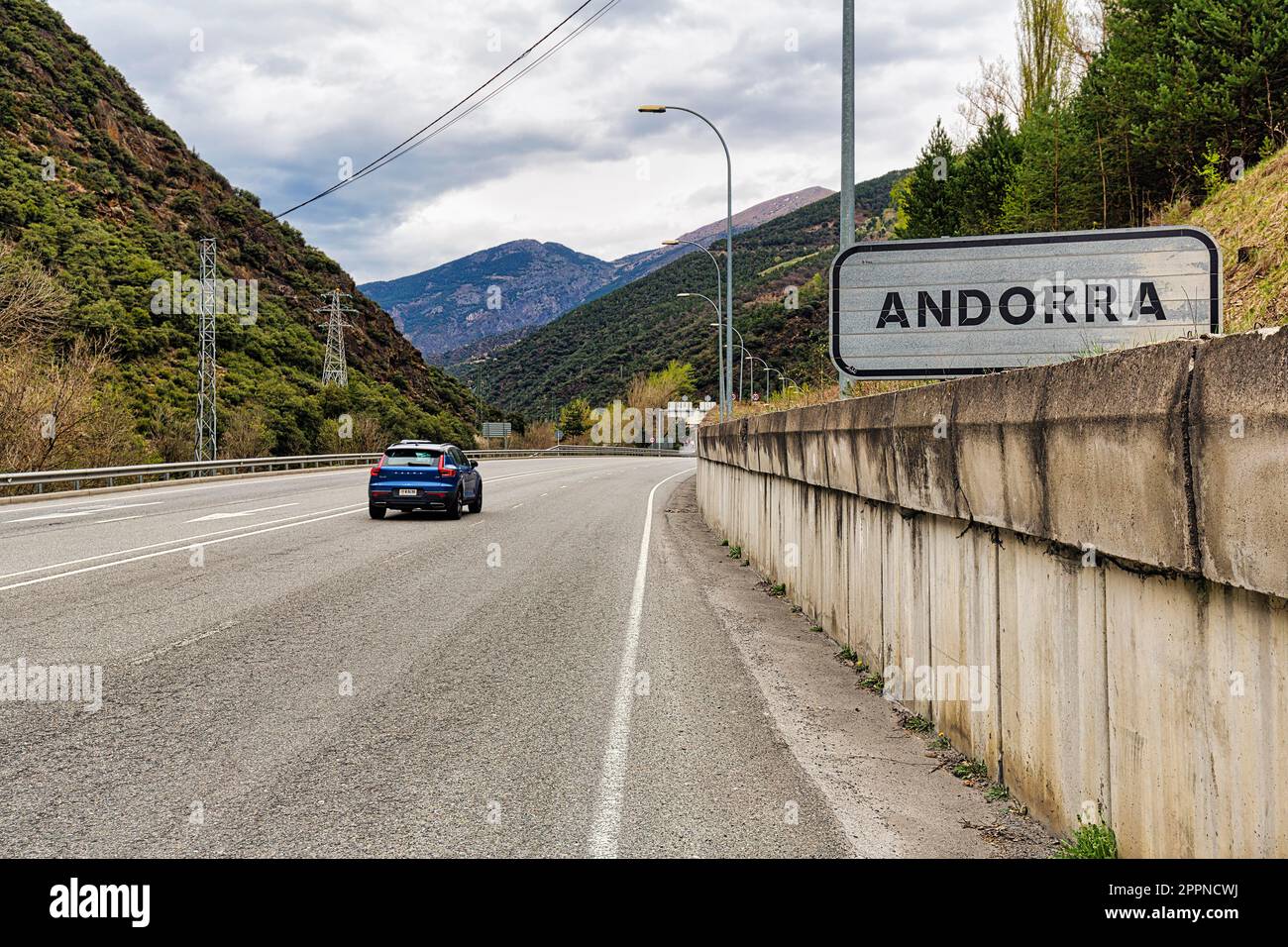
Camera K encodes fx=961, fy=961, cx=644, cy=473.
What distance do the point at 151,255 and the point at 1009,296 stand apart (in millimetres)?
62242

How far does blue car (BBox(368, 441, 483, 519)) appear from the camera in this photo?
66.9 feet

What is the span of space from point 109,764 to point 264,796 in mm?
1082

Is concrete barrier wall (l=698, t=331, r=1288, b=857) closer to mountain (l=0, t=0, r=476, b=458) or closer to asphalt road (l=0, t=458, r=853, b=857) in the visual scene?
asphalt road (l=0, t=458, r=853, b=857)

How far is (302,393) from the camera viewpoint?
5966 cm

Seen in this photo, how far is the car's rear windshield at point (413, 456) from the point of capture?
818 inches

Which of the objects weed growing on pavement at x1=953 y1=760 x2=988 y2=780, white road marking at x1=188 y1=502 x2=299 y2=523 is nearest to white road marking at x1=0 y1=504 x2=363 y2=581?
white road marking at x1=188 y1=502 x2=299 y2=523

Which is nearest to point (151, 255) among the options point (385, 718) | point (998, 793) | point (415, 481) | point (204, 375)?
point (204, 375)

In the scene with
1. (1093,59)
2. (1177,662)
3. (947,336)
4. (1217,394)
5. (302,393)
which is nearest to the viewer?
(1217,394)

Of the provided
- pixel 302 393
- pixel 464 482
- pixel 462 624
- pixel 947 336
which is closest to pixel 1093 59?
pixel 464 482

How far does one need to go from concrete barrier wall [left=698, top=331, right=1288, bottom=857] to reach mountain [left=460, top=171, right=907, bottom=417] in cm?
9864

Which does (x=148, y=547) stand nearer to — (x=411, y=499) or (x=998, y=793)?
(x=411, y=499)

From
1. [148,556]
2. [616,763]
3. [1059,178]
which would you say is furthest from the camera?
[1059,178]

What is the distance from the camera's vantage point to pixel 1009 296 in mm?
9617
